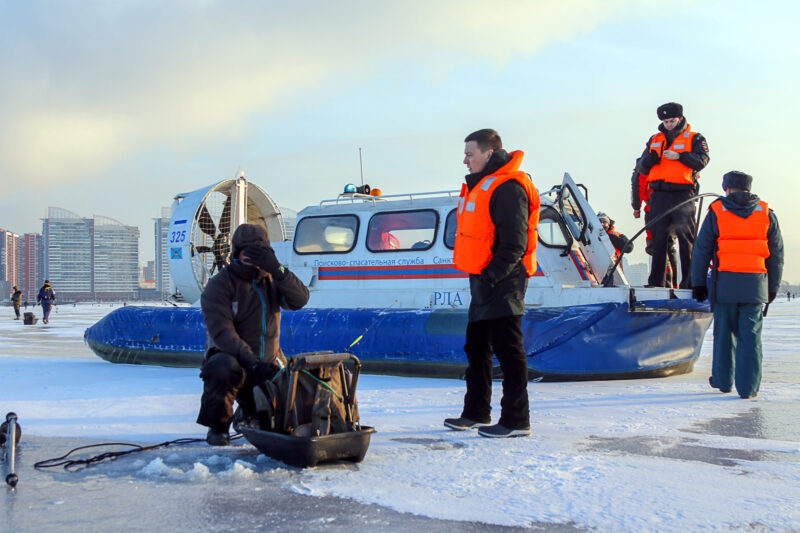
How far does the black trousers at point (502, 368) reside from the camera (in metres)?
3.17

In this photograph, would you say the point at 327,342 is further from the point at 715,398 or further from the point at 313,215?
the point at 715,398

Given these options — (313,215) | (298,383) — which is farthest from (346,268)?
(298,383)

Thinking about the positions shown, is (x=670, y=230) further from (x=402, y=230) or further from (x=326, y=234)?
(x=326, y=234)

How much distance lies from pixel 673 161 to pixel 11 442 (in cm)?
468

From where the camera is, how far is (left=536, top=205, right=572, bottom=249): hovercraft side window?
622cm

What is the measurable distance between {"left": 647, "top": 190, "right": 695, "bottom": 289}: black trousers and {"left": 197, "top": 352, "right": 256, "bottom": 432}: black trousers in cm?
369

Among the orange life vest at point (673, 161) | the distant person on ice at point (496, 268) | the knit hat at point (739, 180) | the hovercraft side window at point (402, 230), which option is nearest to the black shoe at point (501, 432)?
the distant person on ice at point (496, 268)

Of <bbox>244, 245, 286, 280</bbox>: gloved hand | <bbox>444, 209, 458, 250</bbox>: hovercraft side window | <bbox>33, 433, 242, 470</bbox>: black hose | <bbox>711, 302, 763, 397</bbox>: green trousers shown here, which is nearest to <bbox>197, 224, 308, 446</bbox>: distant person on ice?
<bbox>244, 245, 286, 280</bbox>: gloved hand

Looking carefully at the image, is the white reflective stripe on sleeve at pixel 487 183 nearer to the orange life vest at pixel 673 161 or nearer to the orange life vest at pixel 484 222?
the orange life vest at pixel 484 222

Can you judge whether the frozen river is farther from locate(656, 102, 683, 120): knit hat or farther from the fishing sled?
locate(656, 102, 683, 120): knit hat

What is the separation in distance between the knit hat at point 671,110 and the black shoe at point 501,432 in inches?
124

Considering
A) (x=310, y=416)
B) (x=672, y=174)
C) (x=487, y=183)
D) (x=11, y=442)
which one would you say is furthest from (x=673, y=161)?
(x=11, y=442)

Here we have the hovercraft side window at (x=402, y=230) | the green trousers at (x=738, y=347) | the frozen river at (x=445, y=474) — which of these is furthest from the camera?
the hovercraft side window at (x=402, y=230)

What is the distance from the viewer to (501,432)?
3125 millimetres
